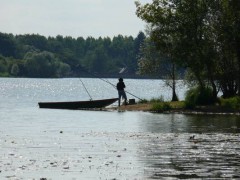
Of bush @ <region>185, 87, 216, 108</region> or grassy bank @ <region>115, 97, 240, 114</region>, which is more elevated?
bush @ <region>185, 87, 216, 108</region>

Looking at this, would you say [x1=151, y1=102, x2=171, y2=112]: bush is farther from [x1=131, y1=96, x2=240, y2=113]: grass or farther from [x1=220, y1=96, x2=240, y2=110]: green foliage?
[x1=220, y1=96, x2=240, y2=110]: green foliage

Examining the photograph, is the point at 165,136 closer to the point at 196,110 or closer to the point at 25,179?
the point at 25,179

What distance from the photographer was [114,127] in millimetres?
44031

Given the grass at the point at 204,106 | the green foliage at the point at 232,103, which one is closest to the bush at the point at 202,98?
the grass at the point at 204,106

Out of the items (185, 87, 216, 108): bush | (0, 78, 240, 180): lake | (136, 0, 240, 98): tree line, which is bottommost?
(0, 78, 240, 180): lake

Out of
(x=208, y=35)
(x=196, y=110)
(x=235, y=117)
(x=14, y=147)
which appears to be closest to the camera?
(x=14, y=147)

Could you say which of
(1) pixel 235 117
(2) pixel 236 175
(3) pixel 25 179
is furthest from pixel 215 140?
(1) pixel 235 117

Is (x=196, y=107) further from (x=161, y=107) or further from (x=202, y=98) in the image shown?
(x=161, y=107)

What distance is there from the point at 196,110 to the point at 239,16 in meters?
7.70

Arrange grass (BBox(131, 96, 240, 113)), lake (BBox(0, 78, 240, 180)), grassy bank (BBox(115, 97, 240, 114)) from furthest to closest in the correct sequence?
grass (BBox(131, 96, 240, 113)), grassy bank (BBox(115, 97, 240, 114)), lake (BBox(0, 78, 240, 180))

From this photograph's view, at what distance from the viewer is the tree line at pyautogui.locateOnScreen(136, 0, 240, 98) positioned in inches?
2441

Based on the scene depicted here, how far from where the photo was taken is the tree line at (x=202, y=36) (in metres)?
62.0

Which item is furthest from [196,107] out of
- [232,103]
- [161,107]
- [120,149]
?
[120,149]

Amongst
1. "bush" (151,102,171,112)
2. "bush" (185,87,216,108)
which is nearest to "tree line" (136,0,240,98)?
"bush" (185,87,216,108)
